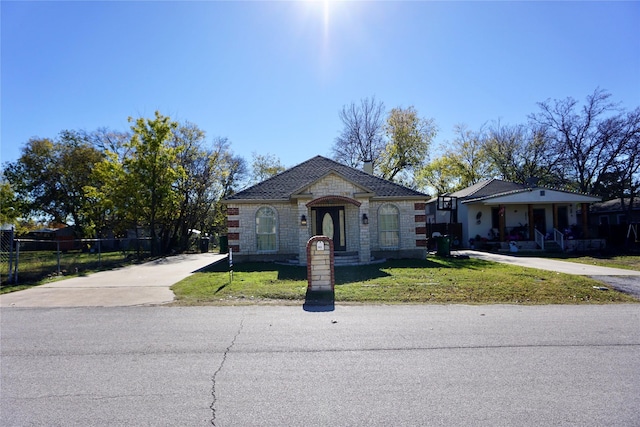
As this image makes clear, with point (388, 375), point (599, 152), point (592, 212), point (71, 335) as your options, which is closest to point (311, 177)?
point (71, 335)

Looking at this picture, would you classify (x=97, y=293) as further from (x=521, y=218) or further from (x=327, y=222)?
(x=521, y=218)

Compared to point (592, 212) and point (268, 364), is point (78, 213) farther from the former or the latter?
point (592, 212)

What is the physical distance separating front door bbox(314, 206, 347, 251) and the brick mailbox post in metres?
7.83

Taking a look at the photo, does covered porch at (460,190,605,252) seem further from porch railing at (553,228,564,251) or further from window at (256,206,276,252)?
window at (256,206,276,252)

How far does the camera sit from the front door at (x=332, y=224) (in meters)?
18.5

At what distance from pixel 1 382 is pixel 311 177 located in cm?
1729

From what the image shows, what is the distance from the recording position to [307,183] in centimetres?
1880

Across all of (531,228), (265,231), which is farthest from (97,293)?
(531,228)

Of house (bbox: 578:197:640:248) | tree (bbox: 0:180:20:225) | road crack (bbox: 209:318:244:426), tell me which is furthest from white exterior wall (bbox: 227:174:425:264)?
tree (bbox: 0:180:20:225)

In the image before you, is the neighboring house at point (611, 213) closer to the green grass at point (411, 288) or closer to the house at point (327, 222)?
the house at point (327, 222)

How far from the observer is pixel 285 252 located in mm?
19234

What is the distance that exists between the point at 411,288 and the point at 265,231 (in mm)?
9946

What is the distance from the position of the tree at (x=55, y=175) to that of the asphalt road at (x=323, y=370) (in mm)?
33275

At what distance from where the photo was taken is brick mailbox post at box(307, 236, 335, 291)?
10492mm
